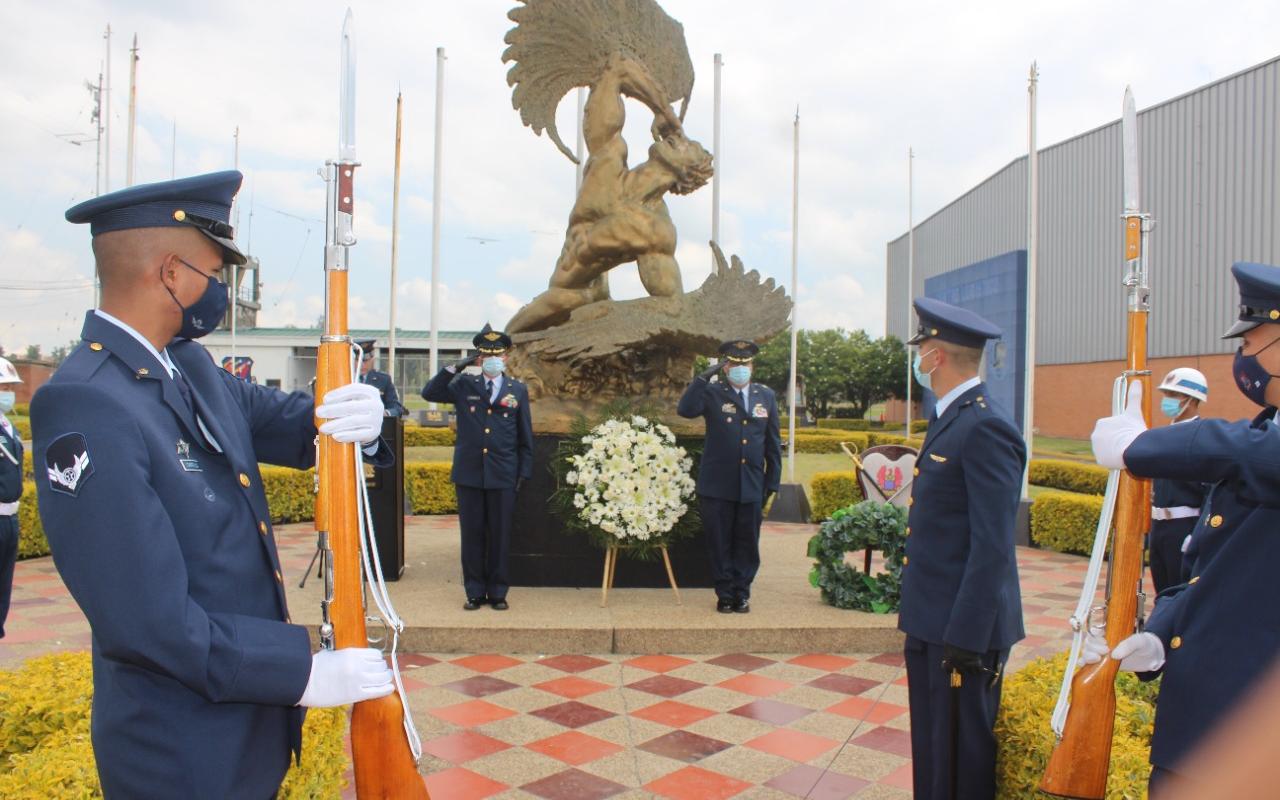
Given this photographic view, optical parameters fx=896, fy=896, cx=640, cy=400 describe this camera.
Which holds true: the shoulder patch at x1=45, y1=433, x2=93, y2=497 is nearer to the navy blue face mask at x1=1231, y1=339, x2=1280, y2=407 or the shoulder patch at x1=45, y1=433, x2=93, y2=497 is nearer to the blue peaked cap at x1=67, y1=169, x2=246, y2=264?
the blue peaked cap at x1=67, y1=169, x2=246, y2=264

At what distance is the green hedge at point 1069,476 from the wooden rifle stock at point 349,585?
41.5ft

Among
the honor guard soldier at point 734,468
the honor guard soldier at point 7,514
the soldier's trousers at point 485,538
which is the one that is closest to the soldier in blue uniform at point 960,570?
the honor guard soldier at point 734,468

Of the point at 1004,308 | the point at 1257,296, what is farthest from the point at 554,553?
the point at 1004,308

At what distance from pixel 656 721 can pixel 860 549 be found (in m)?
2.36

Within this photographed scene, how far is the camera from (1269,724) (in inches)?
27.8

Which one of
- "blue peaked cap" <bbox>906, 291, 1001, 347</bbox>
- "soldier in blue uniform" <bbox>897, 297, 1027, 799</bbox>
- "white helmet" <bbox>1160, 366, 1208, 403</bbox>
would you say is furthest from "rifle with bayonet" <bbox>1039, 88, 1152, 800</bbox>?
"white helmet" <bbox>1160, 366, 1208, 403</bbox>

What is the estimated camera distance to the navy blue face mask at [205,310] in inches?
72.1

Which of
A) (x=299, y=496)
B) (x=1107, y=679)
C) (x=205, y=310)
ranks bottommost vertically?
(x=299, y=496)

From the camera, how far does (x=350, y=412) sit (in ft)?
6.10

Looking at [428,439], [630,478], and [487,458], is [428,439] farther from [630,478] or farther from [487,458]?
[630,478]

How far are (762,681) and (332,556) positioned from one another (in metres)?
3.70

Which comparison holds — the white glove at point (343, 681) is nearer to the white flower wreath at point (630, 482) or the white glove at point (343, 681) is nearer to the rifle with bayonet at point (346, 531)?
the rifle with bayonet at point (346, 531)

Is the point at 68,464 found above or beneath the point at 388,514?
above

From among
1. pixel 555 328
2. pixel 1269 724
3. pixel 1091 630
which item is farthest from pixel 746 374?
pixel 1269 724
